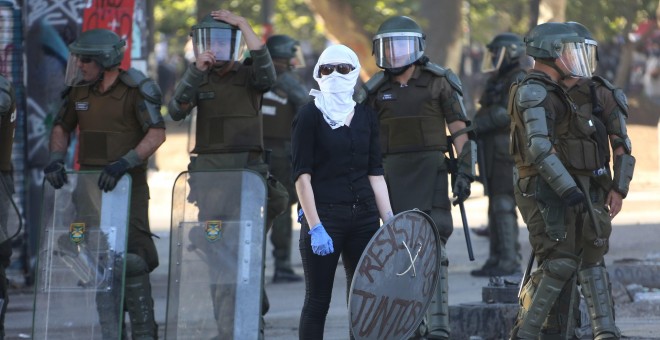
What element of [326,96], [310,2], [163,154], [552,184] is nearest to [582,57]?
[552,184]

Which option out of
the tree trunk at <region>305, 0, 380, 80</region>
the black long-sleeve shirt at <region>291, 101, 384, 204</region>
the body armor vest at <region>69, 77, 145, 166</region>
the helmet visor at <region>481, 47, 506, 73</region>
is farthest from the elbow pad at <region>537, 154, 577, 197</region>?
the tree trunk at <region>305, 0, 380, 80</region>

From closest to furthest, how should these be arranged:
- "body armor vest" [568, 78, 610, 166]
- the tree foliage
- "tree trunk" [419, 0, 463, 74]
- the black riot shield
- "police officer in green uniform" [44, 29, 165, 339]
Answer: the black riot shield → "body armor vest" [568, 78, 610, 166] → "police officer in green uniform" [44, 29, 165, 339] → the tree foliage → "tree trunk" [419, 0, 463, 74]

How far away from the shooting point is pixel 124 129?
27.8 feet

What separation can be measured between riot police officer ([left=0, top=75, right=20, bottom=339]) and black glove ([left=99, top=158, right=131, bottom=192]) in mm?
718

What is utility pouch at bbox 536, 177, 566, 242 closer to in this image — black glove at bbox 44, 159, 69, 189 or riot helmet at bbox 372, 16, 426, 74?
riot helmet at bbox 372, 16, 426, 74

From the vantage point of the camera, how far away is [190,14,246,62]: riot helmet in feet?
28.5

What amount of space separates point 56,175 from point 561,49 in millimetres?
2861

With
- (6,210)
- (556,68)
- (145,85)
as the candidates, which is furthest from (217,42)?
(556,68)

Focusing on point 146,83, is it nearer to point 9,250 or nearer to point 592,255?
point 9,250

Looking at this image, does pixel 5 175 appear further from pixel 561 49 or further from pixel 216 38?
pixel 561 49

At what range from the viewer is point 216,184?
8.19 meters

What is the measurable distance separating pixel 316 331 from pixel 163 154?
58.7 ft

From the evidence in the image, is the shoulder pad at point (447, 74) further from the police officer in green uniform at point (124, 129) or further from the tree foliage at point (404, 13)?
the tree foliage at point (404, 13)

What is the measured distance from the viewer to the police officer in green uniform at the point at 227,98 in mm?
8633
